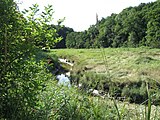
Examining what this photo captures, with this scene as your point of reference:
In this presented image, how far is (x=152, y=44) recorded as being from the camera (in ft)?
202

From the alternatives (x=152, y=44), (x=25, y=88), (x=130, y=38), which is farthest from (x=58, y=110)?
(x=130, y=38)

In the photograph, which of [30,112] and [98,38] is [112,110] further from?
[98,38]

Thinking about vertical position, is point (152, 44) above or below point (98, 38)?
below

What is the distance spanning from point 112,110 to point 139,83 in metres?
16.9

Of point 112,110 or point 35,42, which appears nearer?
point 35,42

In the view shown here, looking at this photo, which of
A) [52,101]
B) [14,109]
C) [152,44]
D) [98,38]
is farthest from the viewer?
[152,44]

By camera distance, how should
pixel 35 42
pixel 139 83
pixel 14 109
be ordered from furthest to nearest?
pixel 139 83 → pixel 35 42 → pixel 14 109

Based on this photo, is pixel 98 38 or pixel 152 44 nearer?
pixel 98 38

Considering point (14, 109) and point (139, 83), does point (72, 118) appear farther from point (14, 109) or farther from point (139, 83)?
point (139, 83)

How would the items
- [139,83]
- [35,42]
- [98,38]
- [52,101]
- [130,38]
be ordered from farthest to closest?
1. [130,38]
2. [139,83]
3. [52,101]
4. [35,42]
5. [98,38]

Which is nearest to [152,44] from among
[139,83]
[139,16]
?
[139,16]

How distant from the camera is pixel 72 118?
4398 millimetres

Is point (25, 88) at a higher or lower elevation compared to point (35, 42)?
lower

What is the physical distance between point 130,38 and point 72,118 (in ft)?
225
